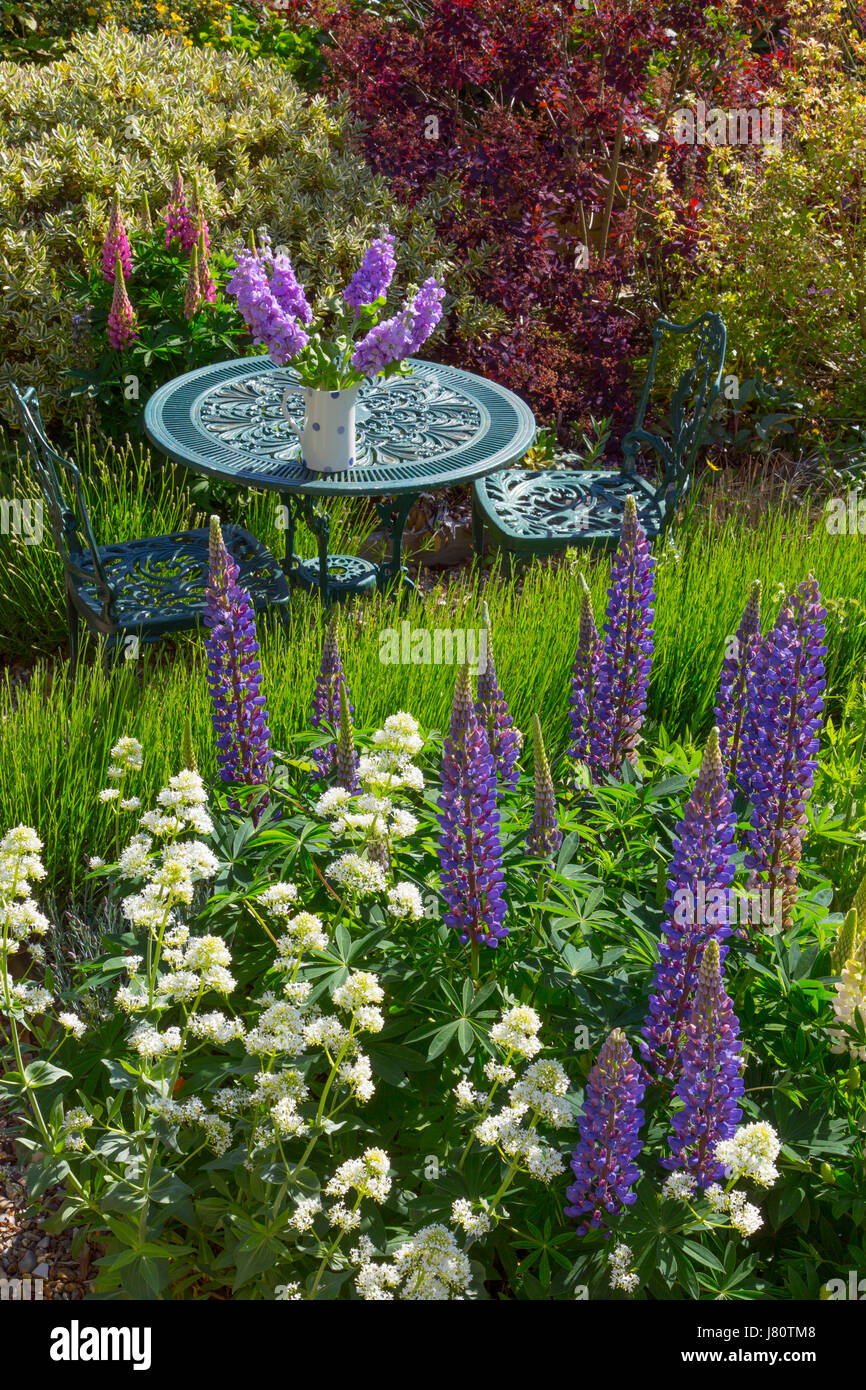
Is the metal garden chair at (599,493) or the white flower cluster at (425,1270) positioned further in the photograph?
the metal garden chair at (599,493)

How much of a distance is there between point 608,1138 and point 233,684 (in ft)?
4.64

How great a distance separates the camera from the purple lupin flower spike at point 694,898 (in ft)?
7.35

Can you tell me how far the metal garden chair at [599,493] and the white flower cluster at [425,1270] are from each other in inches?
138

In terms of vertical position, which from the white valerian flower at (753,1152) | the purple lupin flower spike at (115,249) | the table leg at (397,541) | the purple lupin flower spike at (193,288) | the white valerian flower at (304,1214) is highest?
the purple lupin flower spike at (115,249)

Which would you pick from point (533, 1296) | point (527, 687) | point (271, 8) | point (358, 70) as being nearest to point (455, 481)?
point (527, 687)

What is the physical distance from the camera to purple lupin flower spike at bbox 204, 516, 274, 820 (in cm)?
303

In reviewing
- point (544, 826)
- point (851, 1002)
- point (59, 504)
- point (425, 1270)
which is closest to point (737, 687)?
point (544, 826)

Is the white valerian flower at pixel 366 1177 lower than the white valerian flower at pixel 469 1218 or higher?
higher

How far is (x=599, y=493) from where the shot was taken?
19.0 feet

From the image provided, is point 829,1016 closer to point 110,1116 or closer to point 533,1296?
point 533,1296

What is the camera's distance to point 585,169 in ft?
25.6

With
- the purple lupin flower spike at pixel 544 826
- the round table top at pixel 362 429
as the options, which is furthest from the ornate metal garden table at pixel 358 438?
the purple lupin flower spike at pixel 544 826

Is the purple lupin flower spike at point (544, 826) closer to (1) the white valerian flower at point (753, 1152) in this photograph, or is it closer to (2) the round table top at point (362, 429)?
(1) the white valerian flower at point (753, 1152)

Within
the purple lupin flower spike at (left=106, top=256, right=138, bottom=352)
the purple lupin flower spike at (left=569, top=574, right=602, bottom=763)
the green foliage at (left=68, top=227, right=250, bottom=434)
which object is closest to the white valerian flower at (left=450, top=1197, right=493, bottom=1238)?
the purple lupin flower spike at (left=569, top=574, right=602, bottom=763)
